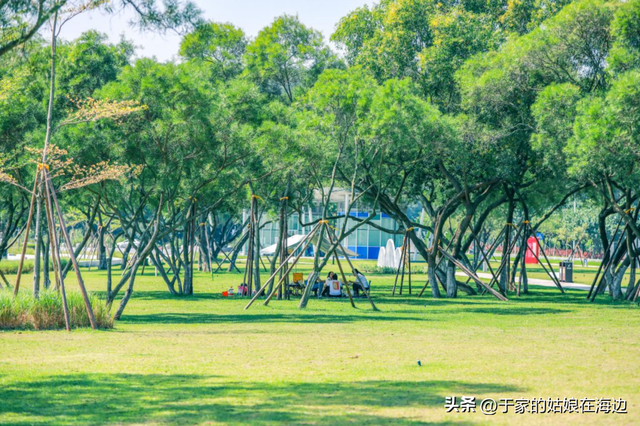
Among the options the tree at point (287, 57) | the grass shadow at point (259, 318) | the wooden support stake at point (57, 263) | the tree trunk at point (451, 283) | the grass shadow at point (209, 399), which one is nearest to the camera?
the grass shadow at point (209, 399)

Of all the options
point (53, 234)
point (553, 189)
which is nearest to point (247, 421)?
point (53, 234)

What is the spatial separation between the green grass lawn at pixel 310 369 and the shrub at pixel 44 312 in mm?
680

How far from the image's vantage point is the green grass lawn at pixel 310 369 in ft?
26.5

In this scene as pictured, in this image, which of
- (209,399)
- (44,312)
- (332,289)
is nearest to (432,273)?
(332,289)

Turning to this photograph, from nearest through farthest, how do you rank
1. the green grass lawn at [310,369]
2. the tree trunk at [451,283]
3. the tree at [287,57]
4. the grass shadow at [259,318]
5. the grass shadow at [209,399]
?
1. the grass shadow at [209,399]
2. the green grass lawn at [310,369]
3. the grass shadow at [259,318]
4. the tree trunk at [451,283]
5. the tree at [287,57]

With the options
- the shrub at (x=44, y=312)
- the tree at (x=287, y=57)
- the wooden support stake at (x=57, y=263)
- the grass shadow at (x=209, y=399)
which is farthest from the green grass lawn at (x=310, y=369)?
the tree at (x=287, y=57)

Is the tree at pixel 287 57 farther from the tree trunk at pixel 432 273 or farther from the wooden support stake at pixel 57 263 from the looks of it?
the wooden support stake at pixel 57 263

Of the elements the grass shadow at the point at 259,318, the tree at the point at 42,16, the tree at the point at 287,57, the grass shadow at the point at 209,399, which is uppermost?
the tree at the point at 287,57

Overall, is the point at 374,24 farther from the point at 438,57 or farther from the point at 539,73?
the point at 539,73

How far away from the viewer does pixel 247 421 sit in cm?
766

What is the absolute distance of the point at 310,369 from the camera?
36.4 feet

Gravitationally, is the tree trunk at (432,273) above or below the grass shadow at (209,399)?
above

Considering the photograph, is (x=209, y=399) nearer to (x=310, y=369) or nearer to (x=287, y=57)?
(x=310, y=369)

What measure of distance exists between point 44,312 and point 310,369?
7982 mm
